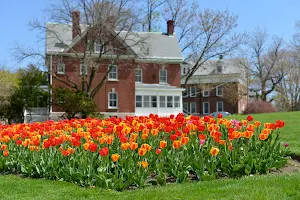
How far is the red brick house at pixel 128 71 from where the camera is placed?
36.3m

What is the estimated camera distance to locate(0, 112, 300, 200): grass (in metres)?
5.59

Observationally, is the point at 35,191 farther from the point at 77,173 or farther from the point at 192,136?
the point at 192,136

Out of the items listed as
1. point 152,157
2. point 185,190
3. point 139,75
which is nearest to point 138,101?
point 139,75

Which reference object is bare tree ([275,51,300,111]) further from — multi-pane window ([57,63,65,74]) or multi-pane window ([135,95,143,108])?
multi-pane window ([57,63,65,74])

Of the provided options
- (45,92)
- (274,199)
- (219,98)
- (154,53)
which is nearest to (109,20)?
(45,92)

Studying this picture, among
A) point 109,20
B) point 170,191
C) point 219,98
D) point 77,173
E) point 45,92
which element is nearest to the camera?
point 170,191

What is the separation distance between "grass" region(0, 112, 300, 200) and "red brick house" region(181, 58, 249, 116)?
5014 centimetres

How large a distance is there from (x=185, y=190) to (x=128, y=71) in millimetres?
33567

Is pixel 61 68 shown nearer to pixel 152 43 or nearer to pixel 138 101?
pixel 138 101

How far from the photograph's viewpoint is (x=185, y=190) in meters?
6.10

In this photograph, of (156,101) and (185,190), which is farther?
(156,101)

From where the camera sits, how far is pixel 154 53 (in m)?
42.2

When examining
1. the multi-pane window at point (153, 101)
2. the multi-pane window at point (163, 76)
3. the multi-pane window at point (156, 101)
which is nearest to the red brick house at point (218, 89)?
the multi-pane window at point (163, 76)

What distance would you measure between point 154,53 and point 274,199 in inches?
1473
